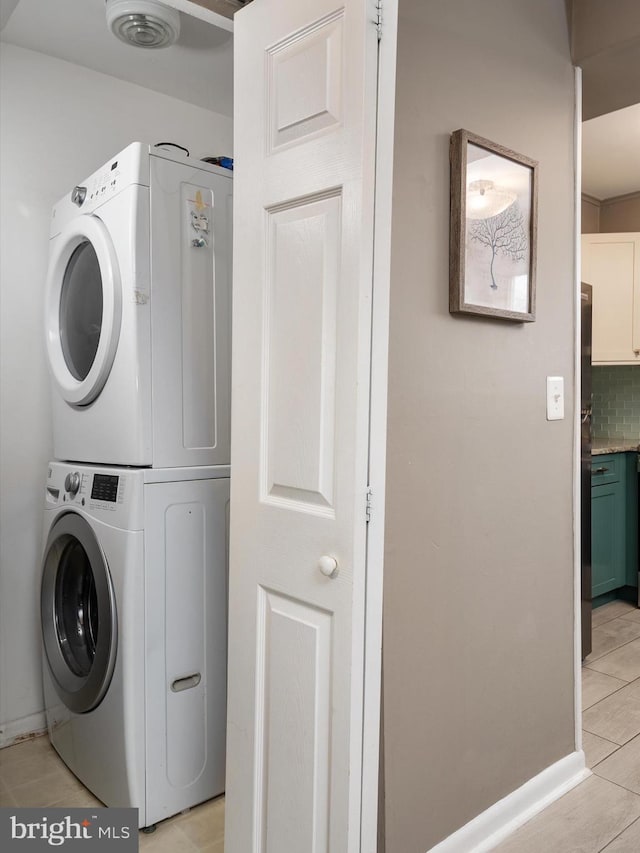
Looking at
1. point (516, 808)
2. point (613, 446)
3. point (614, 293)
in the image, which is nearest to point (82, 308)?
point (516, 808)

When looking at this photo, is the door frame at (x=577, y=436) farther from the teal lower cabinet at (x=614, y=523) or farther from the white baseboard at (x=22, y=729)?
the white baseboard at (x=22, y=729)

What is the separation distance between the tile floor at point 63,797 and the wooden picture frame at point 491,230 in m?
1.57

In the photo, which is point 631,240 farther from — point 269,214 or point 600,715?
point 269,214

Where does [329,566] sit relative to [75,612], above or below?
above

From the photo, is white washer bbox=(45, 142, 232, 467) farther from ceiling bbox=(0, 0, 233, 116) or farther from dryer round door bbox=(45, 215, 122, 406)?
ceiling bbox=(0, 0, 233, 116)

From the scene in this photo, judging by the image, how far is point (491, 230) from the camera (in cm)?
165

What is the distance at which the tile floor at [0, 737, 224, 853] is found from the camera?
70.0 inches

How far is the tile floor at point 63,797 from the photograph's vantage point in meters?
1.78

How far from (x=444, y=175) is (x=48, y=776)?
2.15 meters

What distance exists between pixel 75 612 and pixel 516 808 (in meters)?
1.45

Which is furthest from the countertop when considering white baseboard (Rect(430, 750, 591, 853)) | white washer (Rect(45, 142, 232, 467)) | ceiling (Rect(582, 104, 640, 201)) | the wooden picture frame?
white washer (Rect(45, 142, 232, 467))

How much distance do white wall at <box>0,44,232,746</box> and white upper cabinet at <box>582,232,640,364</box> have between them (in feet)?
9.80

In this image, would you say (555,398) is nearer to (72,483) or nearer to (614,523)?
(72,483)

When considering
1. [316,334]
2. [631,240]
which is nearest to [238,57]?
[316,334]
